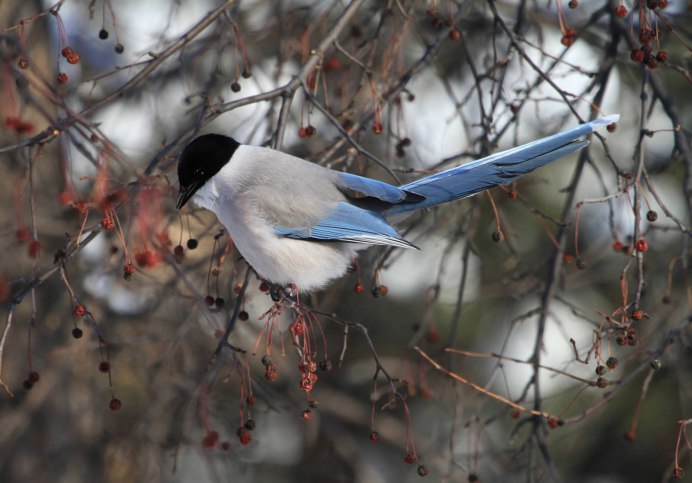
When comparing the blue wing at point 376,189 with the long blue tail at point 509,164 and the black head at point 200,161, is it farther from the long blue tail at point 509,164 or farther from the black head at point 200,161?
the black head at point 200,161

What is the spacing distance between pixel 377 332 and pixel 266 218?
321cm

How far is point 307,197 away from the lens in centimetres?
353

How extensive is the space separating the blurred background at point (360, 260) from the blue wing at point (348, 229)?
0.52 ft

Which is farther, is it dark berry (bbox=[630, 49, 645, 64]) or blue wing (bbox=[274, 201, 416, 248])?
blue wing (bbox=[274, 201, 416, 248])

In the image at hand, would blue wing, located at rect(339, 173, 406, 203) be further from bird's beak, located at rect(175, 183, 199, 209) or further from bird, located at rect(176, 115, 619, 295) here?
bird's beak, located at rect(175, 183, 199, 209)

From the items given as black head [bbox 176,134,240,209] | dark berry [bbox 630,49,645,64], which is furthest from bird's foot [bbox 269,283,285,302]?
dark berry [bbox 630,49,645,64]

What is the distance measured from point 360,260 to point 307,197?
1.39 m

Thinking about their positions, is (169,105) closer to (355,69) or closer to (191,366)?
(355,69)

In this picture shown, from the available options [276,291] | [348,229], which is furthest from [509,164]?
[276,291]

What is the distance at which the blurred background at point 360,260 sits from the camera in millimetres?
3283

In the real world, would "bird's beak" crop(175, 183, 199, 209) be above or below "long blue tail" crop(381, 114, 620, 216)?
below

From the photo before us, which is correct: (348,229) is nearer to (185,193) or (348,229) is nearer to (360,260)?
(185,193)

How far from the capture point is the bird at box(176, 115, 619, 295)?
3.35 meters

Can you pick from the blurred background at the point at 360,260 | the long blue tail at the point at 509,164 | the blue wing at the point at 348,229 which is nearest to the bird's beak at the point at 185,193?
the blurred background at the point at 360,260
